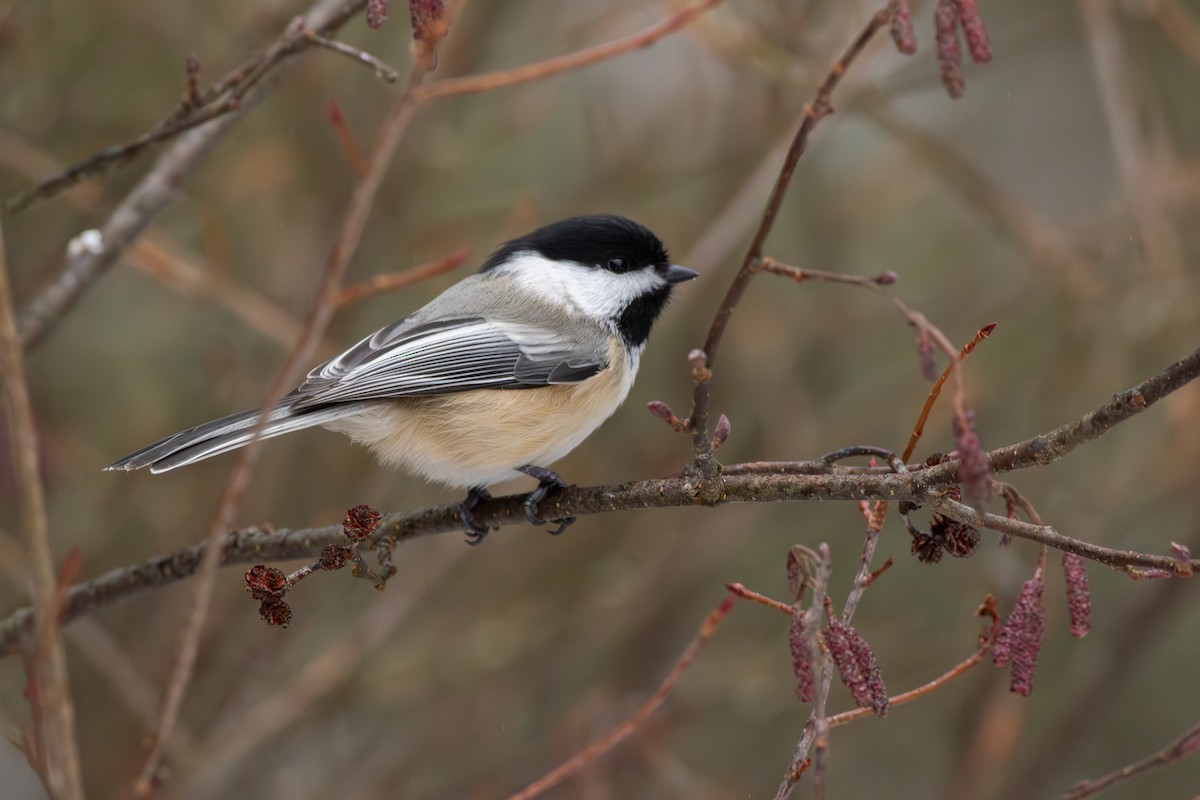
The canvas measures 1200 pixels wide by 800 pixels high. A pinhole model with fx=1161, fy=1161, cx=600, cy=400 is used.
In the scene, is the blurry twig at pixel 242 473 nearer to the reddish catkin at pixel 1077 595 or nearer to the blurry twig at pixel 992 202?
the reddish catkin at pixel 1077 595

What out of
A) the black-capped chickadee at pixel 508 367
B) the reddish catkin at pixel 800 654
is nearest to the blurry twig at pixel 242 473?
the reddish catkin at pixel 800 654

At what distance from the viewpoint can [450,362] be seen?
2846mm

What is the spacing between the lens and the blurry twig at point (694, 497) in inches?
57.1

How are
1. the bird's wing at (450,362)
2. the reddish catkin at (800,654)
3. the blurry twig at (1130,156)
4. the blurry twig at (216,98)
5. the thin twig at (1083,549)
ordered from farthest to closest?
the blurry twig at (1130,156) → the bird's wing at (450,362) → the blurry twig at (216,98) → the reddish catkin at (800,654) → the thin twig at (1083,549)

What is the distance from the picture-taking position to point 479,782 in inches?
145

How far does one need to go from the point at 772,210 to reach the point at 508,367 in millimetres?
1468

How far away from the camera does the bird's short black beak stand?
302 centimetres

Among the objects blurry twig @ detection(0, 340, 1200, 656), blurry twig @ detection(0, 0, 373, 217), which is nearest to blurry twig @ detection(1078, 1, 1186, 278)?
blurry twig @ detection(0, 340, 1200, 656)

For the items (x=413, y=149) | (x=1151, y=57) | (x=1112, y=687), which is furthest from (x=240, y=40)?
(x=1151, y=57)

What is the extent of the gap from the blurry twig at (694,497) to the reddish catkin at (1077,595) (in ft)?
0.32

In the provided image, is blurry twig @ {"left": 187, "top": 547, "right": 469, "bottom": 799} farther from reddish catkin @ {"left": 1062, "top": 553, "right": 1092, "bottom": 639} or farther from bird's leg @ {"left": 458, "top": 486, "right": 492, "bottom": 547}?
reddish catkin @ {"left": 1062, "top": 553, "right": 1092, "bottom": 639}

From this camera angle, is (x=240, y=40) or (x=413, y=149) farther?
(x=413, y=149)

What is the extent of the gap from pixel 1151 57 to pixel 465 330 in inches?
127

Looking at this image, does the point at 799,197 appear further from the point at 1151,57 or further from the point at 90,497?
the point at 90,497
